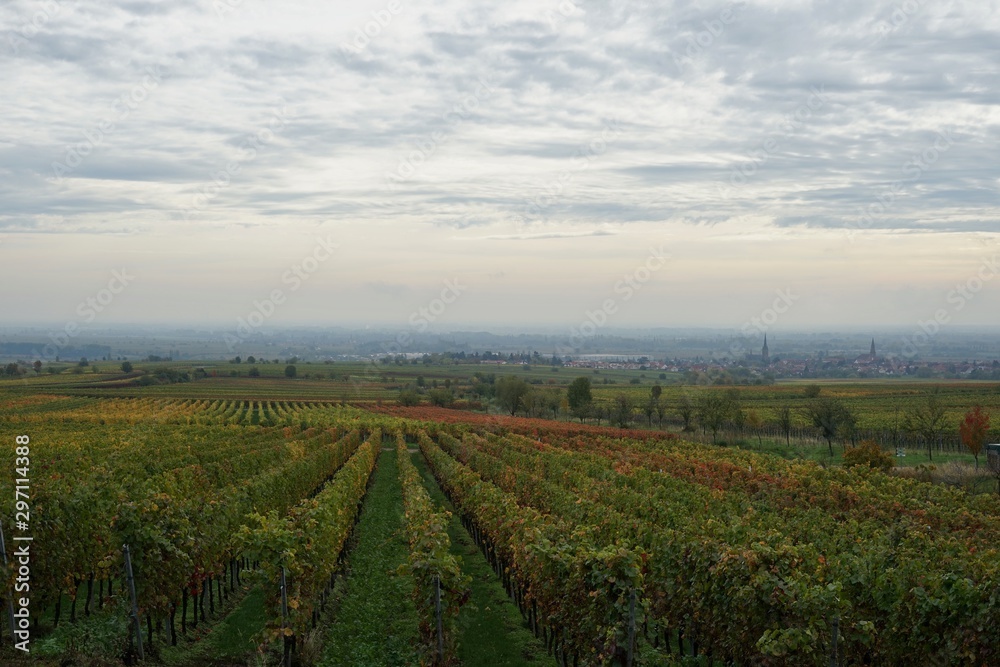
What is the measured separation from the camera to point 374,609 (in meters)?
14.6

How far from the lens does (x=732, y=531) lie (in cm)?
1333

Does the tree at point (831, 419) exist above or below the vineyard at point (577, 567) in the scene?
below

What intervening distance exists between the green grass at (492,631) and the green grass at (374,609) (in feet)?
3.45

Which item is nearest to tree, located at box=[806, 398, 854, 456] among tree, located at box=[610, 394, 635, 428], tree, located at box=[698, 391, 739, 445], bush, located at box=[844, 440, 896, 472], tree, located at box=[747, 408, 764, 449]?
tree, located at box=[747, 408, 764, 449]

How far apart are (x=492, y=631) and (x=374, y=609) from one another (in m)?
2.49

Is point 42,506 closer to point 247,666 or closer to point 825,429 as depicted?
point 247,666

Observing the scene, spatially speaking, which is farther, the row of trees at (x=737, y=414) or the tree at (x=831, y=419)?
the tree at (x=831, y=419)

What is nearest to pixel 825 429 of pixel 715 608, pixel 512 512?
pixel 512 512

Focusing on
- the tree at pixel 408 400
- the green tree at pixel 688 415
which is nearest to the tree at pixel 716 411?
the green tree at pixel 688 415

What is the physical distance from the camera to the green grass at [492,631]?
1238 centimetres

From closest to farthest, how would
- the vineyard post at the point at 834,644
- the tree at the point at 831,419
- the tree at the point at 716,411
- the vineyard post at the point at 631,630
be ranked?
1. the vineyard post at the point at 834,644
2. the vineyard post at the point at 631,630
3. the tree at the point at 831,419
4. the tree at the point at 716,411

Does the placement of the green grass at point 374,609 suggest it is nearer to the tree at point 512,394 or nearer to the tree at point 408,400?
the tree at point 512,394

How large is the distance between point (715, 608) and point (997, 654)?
3.21 m

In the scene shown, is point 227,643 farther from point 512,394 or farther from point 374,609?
point 512,394
